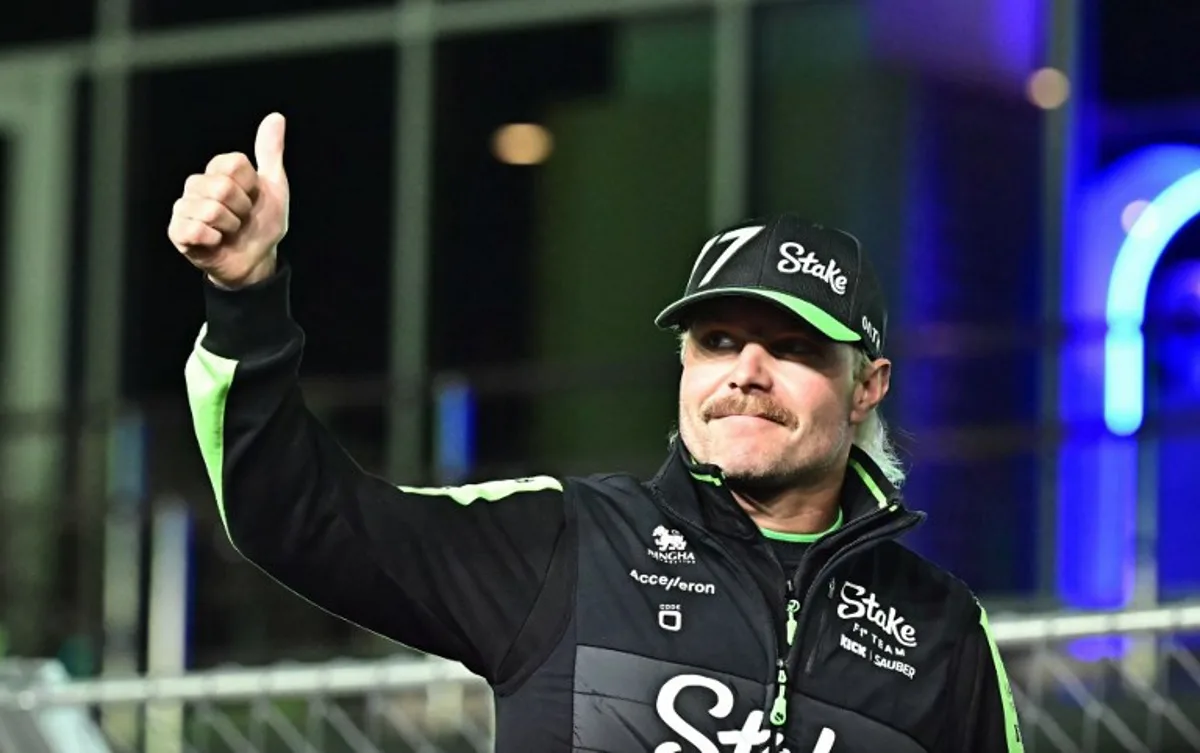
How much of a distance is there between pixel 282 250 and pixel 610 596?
736cm

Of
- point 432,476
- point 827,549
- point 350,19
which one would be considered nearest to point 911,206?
point 432,476

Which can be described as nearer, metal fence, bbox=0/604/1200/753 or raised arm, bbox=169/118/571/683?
raised arm, bbox=169/118/571/683

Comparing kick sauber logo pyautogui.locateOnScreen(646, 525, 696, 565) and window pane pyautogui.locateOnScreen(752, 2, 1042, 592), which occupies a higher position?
window pane pyautogui.locateOnScreen(752, 2, 1042, 592)

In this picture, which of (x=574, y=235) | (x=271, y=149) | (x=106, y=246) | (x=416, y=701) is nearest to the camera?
(x=271, y=149)

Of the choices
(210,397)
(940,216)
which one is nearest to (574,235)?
(940,216)

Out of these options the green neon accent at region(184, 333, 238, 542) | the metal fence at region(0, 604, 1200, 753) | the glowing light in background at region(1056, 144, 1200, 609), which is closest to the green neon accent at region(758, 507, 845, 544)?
the green neon accent at region(184, 333, 238, 542)

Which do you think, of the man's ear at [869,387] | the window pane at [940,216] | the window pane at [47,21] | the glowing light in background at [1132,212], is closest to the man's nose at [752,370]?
the man's ear at [869,387]

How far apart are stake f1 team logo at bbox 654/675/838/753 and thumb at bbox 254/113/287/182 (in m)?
0.89

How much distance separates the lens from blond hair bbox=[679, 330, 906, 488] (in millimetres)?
3709

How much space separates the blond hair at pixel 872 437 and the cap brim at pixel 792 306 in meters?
0.13

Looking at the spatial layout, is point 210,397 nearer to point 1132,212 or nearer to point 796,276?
point 796,276

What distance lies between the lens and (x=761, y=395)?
3.52 metres

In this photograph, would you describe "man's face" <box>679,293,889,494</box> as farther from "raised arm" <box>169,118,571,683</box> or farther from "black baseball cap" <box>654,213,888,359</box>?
"raised arm" <box>169,118,571,683</box>

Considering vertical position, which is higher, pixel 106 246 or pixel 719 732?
pixel 106 246
